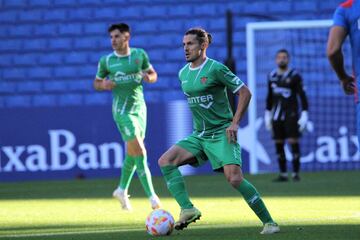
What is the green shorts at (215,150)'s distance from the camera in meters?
8.71

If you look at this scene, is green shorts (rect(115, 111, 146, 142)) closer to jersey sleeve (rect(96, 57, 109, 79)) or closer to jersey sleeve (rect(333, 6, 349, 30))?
jersey sleeve (rect(96, 57, 109, 79))

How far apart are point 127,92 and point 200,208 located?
60.7 inches

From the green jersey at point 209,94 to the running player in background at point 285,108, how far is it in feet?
25.2

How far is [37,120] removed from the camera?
18.3 meters

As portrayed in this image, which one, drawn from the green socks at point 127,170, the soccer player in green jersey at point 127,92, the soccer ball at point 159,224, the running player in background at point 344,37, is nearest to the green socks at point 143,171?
the soccer player in green jersey at point 127,92

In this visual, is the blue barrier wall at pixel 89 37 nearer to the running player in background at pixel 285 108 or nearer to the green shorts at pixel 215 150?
the running player in background at pixel 285 108

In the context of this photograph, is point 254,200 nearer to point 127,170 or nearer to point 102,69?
point 127,170

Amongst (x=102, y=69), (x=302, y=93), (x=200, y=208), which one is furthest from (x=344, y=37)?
(x=302, y=93)

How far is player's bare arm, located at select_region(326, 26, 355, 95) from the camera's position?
7.17 meters

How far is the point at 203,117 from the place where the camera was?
8961mm

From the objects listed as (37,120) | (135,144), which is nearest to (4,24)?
(37,120)

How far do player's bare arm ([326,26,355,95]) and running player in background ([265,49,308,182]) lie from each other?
925 centimetres

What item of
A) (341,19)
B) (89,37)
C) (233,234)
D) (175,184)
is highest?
(341,19)

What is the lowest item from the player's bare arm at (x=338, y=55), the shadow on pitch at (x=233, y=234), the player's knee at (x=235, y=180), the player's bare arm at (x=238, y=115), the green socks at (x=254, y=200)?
the shadow on pitch at (x=233, y=234)
